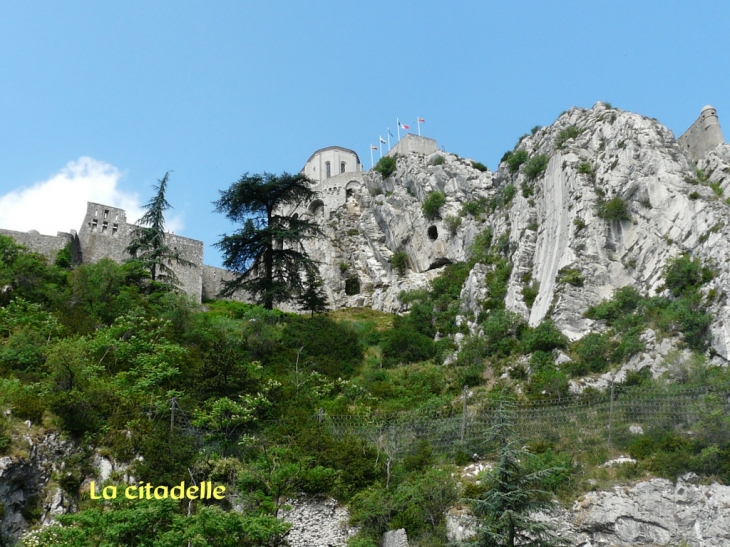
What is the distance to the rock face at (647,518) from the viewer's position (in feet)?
43.4

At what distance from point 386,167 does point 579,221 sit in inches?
685

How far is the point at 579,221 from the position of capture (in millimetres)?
25172

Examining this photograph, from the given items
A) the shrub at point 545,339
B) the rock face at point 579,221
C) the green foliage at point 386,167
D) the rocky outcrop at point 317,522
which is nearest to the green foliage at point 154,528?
the rocky outcrop at point 317,522

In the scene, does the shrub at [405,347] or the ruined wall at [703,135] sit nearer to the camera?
the shrub at [405,347]

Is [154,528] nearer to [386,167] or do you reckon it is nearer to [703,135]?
[703,135]

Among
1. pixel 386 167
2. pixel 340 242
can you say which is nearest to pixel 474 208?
pixel 386 167

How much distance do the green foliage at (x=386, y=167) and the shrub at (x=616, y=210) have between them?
17.6 meters

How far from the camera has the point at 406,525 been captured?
43.9 ft

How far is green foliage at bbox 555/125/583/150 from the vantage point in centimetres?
2905

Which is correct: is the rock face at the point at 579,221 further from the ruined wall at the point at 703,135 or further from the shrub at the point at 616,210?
the ruined wall at the point at 703,135

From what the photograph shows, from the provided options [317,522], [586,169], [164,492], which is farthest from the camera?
[586,169]

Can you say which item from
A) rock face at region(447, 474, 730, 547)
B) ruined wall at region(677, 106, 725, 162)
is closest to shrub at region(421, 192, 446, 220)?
ruined wall at region(677, 106, 725, 162)

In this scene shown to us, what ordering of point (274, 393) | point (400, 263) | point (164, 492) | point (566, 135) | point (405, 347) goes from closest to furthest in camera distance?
point (164, 492) < point (274, 393) < point (405, 347) < point (566, 135) < point (400, 263)

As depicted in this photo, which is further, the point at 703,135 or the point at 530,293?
the point at 703,135
